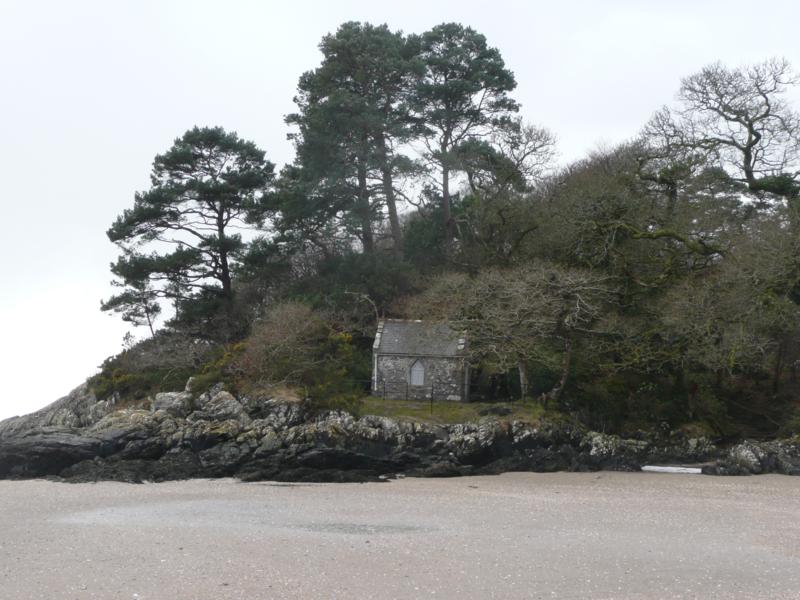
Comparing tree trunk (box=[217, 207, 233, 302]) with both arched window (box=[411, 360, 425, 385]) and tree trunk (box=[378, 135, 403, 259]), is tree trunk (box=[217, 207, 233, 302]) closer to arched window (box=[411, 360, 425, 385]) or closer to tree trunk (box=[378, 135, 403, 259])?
tree trunk (box=[378, 135, 403, 259])

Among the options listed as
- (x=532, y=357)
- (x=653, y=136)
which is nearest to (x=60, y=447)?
(x=532, y=357)

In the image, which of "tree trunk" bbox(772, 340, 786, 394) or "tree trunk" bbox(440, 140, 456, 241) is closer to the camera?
"tree trunk" bbox(772, 340, 786, 394)

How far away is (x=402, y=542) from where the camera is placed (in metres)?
13.3

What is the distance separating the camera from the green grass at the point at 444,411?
27312mm

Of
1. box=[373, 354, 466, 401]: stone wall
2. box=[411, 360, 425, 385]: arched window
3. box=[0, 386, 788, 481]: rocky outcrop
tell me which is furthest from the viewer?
box=[411, 360, 425, 385]: arched window

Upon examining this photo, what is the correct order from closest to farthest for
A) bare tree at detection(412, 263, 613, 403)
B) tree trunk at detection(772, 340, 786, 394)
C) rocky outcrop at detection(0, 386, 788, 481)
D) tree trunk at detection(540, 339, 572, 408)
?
rocky outcrop at detection(0, 386, 788, 481) → bare tree at detection(412, 263, 613, 403) → tree trunk at detection(540, 339, 572, 408) → tree trunk at detection(772, 340, 786, 394)

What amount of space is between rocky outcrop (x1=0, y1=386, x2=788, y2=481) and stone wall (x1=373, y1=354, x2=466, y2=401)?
390 centimetres

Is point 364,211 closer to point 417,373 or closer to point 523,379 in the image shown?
point 417,373

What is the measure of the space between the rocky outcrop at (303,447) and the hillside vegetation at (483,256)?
51.0 inches

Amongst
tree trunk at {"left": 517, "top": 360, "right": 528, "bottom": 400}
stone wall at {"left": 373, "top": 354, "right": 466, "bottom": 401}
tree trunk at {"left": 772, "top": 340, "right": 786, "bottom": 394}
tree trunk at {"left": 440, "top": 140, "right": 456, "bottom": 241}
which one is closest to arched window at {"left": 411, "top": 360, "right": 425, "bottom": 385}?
stone wall at {"left": 373, "top": 354, "right": 466, "bottom": 401}

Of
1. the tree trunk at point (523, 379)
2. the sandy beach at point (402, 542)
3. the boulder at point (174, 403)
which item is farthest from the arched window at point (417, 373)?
the sandy beach at point (402, 542)

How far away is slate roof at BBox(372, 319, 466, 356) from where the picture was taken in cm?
3045

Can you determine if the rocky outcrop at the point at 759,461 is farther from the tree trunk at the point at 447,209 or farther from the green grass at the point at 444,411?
the tree trunk at the point at 447,209

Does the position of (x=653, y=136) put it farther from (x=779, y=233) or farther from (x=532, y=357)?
(x=532, y=357)
